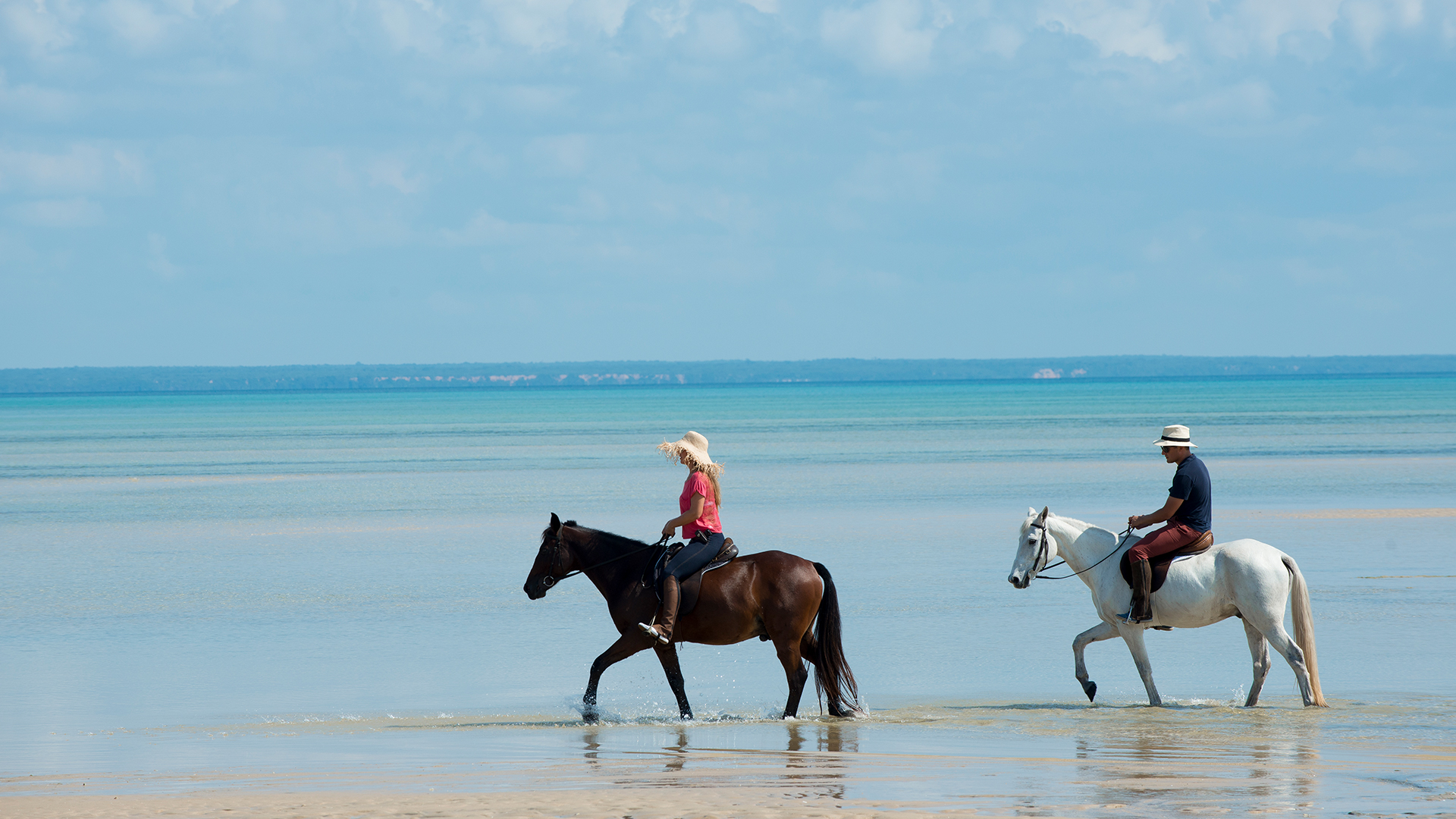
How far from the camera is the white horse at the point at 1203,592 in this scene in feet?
37.4

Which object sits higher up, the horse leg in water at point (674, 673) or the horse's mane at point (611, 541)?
the horse's mane at point (611, 541)

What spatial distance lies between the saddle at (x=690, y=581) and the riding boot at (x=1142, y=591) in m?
3.04

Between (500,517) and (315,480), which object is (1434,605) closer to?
(500,517)

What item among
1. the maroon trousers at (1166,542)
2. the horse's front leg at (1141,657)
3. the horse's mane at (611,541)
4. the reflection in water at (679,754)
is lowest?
the reflection in water at (679,754)

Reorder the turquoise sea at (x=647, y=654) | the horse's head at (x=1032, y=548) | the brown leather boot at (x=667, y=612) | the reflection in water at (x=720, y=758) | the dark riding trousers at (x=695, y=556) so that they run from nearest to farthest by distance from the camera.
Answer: the reflection in water at (x=720, y=758) < the turquoise sea at (x=647, y=654) < the brown leather boot at (x=667, y=612) < the dark riding trousers at (x=695, y=556) < the horse's head at (x=1032, y=548)

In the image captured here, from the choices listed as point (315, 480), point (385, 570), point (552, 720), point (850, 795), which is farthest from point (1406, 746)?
point (315, 480)

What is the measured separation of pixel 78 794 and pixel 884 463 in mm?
38560

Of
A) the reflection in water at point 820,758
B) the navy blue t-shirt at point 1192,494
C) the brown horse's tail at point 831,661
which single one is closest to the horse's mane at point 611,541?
the brown horse's tail at point 831,661

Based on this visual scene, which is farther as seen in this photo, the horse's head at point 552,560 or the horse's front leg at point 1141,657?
the horse's head at point 552,560

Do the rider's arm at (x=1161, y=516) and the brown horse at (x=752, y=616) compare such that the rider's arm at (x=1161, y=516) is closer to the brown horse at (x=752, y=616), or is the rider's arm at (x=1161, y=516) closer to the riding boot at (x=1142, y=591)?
the riding boot at (x=1142, y=591)

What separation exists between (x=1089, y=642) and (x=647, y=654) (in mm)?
4915

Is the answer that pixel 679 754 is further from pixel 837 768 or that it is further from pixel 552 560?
pixel 552 560

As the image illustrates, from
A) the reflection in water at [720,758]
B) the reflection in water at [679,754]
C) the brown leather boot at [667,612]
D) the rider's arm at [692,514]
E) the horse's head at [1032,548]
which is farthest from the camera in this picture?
the horse's head at [1032,548]

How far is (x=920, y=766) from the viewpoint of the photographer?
30.4ft
